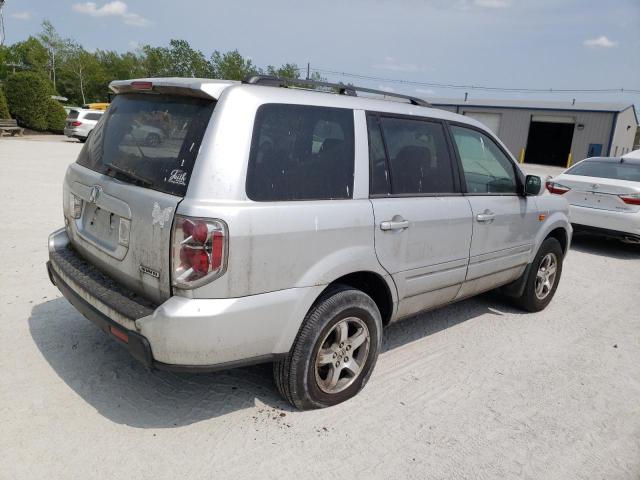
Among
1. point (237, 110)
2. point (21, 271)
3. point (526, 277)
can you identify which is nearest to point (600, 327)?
point (526, 277)

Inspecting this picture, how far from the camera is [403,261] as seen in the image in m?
3.38

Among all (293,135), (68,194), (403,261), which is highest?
(293,135)

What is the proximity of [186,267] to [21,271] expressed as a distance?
3590 millimetres

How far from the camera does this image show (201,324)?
2.44 meters

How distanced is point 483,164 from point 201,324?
114 inches

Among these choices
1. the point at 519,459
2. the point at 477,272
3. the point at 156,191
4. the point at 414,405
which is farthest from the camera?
the point at 477,272

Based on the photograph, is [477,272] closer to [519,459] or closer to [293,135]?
[519,459]

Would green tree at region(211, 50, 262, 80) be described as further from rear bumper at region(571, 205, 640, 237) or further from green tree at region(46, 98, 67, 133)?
rear bumper at region(571, 205, 640, 237)

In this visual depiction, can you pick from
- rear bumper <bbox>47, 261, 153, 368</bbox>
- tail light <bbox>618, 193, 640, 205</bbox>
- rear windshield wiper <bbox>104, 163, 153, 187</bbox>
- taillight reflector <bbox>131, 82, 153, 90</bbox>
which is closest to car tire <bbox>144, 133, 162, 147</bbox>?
rear windshield wiper <bbox>104, 163, 153, 187</bbox>

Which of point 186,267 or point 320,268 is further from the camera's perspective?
point 320,268

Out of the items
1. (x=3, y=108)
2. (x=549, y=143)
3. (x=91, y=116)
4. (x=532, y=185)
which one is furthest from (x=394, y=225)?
(x=549, y=143)

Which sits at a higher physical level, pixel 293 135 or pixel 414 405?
pixel 293 135

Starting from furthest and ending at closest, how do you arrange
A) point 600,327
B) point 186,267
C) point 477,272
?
point 600,327
point 477,272
point 186,267

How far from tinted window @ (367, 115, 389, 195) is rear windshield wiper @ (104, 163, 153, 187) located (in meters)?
1.35
